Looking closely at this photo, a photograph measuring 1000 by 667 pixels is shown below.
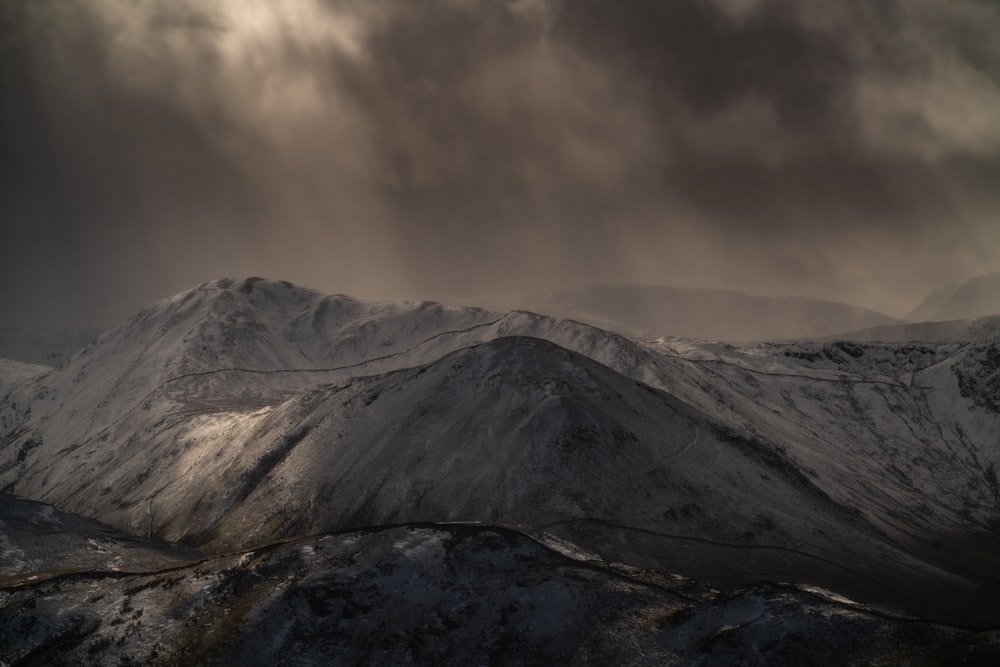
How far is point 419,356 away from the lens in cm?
16150

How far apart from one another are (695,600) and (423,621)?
14102 millimetres

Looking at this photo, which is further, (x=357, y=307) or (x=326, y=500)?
(x=357, y=307)

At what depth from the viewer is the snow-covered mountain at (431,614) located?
28766mm

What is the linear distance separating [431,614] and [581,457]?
114 feet

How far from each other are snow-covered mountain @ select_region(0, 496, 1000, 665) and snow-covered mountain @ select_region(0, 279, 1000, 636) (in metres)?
18.4

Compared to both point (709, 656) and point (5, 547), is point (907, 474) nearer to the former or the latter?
point (709, 656)

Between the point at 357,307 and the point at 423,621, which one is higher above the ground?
the point at 357,307

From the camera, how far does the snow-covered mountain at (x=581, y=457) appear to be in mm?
60812

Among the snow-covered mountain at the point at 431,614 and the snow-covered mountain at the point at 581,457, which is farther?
the snow-covered mountain at the point at 581,457

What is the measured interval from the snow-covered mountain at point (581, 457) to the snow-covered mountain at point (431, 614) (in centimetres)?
1843

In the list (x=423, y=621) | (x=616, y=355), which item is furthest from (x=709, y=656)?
(x=616, y=355)

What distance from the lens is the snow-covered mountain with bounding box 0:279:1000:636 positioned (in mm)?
60812

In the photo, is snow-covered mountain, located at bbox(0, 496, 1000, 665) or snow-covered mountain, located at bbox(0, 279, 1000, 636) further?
snow-covered mountain, located at bbox(0, 279, 1000, 636)

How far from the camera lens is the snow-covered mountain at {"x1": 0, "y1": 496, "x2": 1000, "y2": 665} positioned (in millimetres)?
28766
